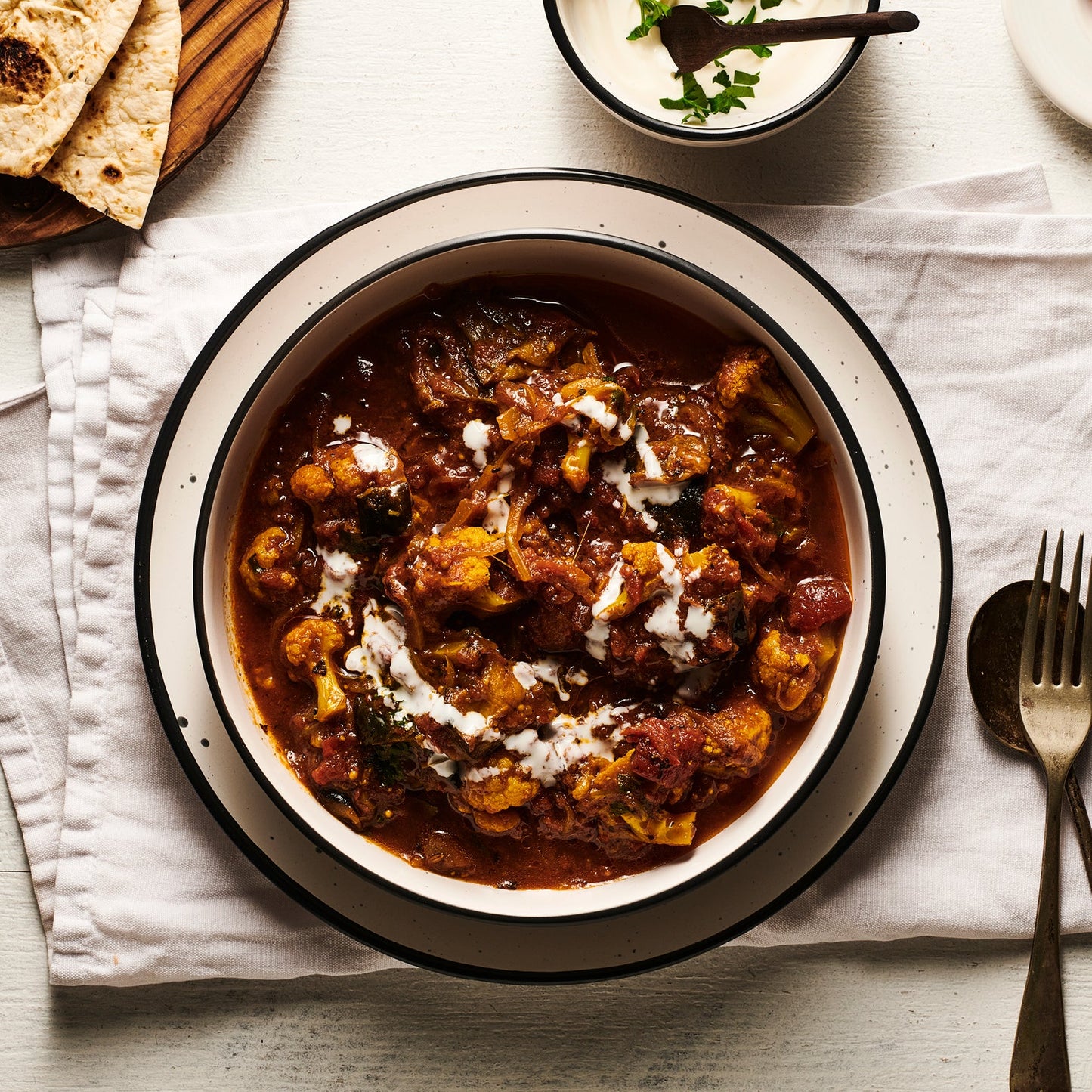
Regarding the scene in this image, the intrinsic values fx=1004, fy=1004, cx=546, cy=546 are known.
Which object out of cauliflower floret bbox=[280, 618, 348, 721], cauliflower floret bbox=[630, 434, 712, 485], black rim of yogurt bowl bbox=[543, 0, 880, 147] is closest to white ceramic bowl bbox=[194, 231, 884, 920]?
cauliflower floret bbox=[280, 618, 348, 721]

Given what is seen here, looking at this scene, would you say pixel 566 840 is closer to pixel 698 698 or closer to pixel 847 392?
pixel 698 698

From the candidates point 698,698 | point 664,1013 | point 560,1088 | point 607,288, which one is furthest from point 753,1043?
point 607,288

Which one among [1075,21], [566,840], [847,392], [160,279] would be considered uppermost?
[1075,21]

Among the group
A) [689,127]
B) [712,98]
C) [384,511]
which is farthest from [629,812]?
[712,98]

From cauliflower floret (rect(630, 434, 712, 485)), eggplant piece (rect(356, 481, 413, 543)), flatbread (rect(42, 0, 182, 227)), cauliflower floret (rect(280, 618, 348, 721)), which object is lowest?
cauliflower floret (rect(280, 618, 348, 721))

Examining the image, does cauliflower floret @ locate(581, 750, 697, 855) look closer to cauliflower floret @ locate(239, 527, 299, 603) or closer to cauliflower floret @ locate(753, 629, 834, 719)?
cauliflower floret @ locate(753, 629, 834, 719)

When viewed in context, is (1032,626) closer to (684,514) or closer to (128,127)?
(684,514)
